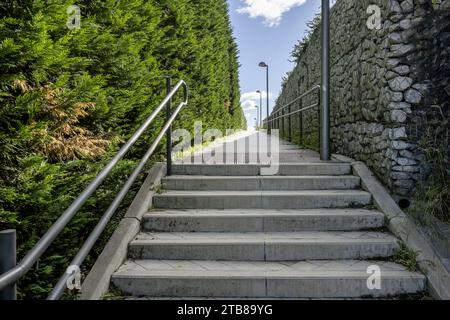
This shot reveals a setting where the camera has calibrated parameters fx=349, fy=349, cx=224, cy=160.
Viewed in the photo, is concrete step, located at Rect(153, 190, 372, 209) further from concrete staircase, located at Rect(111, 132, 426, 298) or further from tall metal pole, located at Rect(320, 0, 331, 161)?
tall metal pole, located at Rect(320, 0, 331, 161)

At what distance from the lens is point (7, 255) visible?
4.61 ft

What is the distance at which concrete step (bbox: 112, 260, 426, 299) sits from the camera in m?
2.36

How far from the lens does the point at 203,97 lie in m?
7.55

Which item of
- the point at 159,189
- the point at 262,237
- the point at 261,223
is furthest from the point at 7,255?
the point at 159,189

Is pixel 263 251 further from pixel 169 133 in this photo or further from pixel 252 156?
pixel 252 156

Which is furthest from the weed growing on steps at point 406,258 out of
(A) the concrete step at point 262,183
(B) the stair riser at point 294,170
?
(B) the stair riser at point 294,170

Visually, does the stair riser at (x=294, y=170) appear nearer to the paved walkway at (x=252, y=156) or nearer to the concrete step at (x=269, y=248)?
the paved walkway at (x=252, y=156)

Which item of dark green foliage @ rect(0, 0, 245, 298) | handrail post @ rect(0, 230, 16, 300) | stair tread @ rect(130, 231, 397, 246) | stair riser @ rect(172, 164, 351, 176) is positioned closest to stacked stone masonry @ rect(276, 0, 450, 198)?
stair riser @ rect(172, 164, 351, 176)

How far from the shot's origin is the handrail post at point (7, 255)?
137cm

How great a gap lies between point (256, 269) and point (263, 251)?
21 centimetres

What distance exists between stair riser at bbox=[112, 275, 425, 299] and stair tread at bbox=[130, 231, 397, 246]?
16.1 inches

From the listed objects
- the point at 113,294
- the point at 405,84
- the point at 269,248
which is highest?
the point at 405,84
